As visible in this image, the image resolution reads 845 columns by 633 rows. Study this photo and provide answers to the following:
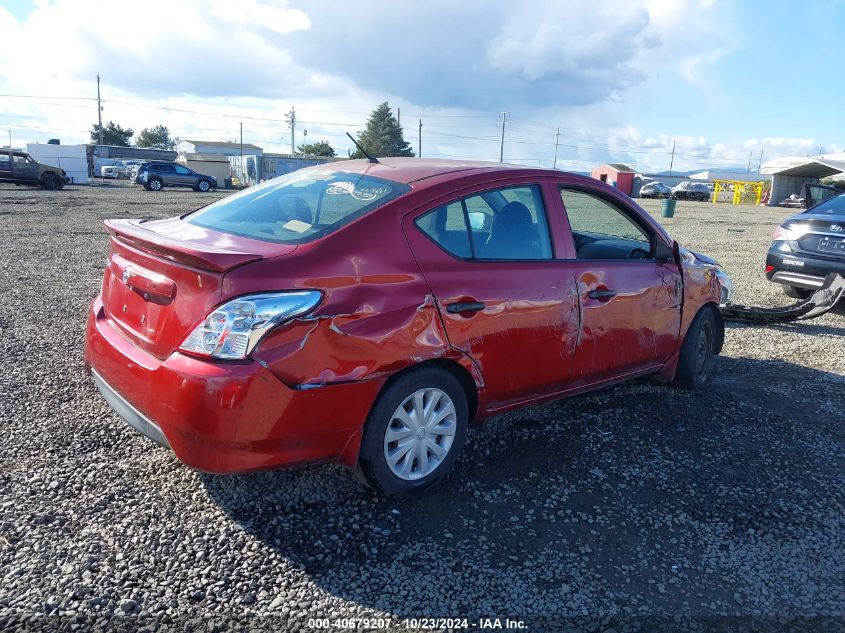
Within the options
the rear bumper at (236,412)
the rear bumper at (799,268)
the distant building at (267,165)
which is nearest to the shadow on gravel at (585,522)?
the rear bumper at (236,412)

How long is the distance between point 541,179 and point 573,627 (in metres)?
2.43

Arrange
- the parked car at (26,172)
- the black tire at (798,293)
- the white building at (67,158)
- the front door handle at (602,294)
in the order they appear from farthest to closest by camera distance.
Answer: the white building at (67,158) < the parked car at (26,172) < the black tire at (798,293) < the front door handle at (602,294)

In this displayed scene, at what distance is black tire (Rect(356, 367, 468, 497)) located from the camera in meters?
2.98

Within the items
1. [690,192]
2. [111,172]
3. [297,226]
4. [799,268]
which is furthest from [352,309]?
[111,172]

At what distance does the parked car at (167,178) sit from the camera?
116 feet

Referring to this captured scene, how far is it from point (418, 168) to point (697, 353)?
268 cm

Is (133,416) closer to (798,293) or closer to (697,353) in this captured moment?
(697,353)

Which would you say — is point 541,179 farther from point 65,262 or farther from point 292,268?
point 65,262

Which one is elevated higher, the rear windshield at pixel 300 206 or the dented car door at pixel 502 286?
the rear windshield at pixel 300 206

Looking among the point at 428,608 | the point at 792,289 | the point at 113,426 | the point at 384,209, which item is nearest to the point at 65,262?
the point at 113,426

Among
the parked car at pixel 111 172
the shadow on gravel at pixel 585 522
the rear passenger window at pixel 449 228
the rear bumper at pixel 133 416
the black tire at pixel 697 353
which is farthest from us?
the parked car at pixel 111 172

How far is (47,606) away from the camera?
2398mm

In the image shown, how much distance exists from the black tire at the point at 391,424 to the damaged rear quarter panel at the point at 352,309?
105 millimetres

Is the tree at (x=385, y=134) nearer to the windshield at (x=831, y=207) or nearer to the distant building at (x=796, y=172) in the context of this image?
the distant building at (x=796, y=172)
